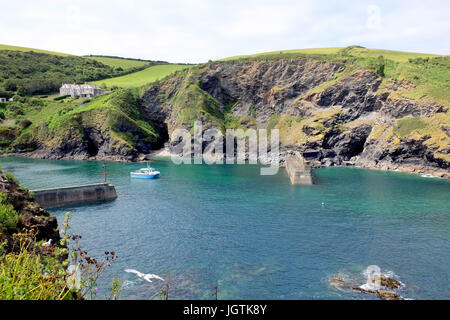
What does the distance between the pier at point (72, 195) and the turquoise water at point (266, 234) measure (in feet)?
11.3

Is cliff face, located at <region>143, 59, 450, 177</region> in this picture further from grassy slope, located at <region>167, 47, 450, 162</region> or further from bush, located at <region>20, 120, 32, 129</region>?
bush, located at <region>20, 120, 32, 129</region>

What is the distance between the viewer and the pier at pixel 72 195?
77.3 metres

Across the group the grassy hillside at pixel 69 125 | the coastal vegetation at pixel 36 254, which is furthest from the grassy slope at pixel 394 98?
the coastal vegetation at pixel 36 254

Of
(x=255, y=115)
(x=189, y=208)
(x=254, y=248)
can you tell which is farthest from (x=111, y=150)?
(x=254, y=248)

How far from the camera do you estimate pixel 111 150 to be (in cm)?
16712

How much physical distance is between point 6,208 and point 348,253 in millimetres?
42659

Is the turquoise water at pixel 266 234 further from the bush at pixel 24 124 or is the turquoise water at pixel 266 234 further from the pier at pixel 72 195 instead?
the bush at pixel 24 124

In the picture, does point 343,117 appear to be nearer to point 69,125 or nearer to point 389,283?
point 69,125

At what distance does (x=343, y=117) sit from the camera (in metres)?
166

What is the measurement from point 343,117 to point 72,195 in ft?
407

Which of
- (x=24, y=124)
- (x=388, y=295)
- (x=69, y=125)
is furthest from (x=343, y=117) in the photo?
(x=24, y=124)

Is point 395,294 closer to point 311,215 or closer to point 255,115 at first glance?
point 311,215
